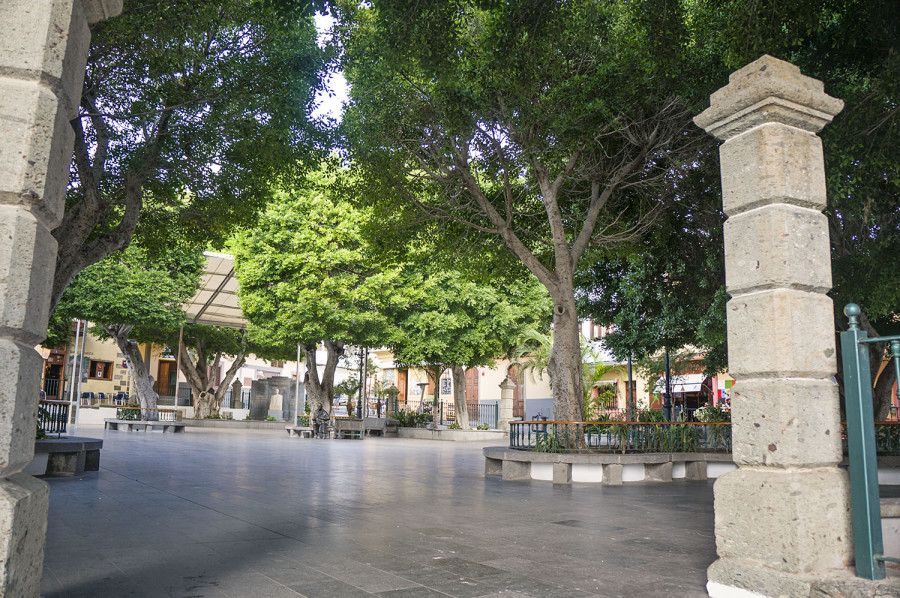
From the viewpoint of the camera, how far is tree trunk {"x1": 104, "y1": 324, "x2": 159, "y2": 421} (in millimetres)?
29406

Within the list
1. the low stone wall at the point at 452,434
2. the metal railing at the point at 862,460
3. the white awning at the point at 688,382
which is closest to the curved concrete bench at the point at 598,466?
the metal railing at the point at 862,460

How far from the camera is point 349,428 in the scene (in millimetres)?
26766

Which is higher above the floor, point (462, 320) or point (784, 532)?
point (462, 320)

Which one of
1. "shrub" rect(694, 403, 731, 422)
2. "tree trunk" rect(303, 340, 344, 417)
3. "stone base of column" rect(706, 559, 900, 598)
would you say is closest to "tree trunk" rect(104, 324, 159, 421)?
"tree trunk" rect(303, 340, 344, 417)

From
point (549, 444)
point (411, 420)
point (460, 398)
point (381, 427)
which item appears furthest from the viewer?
point (411, 420)

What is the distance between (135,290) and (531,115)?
18913 mm

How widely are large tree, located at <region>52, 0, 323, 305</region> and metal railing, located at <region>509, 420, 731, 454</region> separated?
6.98m

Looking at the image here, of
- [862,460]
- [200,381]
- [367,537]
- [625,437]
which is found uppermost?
[200,381]

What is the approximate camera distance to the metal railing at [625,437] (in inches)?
488

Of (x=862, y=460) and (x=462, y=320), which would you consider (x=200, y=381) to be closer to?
(x=462, y=320)

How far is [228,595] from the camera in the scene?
14.4 ft

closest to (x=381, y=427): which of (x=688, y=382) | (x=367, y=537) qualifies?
(x=688, y=382)

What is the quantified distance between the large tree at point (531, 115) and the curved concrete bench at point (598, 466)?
1219 millimetres

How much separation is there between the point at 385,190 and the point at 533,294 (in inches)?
623
